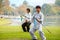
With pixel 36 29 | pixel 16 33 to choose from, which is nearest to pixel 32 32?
pixel 36 29

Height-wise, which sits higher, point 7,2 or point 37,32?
point 7,2

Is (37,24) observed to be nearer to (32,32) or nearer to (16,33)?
(32,32)

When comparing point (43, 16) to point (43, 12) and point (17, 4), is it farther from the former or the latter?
point (17, 4)

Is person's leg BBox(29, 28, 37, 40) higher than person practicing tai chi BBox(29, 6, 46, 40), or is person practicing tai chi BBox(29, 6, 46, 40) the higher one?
person practicing tai chi BBox(29, 6, 46, 40)

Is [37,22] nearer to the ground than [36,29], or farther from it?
farther from it

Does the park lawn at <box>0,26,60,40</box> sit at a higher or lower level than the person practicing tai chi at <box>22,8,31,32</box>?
lower

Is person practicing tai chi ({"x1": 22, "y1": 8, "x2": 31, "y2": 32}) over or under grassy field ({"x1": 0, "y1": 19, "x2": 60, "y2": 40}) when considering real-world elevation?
over

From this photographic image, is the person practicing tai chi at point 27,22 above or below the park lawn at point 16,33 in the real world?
above

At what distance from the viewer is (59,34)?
597 cm

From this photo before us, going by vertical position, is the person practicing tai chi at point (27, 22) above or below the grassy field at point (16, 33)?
above

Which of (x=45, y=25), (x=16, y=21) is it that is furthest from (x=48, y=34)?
(x=16, y=21)

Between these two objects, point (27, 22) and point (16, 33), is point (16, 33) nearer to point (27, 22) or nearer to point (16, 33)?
point (16, 33)

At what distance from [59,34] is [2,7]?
964mm

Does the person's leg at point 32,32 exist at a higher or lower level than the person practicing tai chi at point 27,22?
lower
